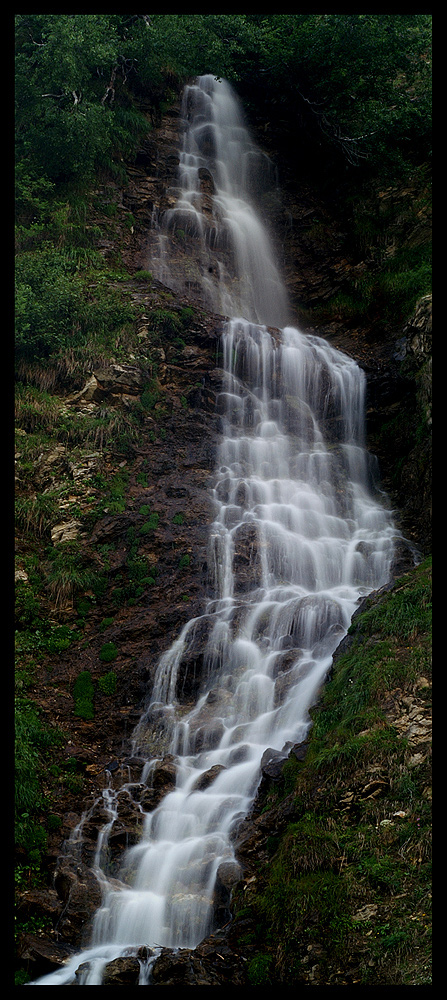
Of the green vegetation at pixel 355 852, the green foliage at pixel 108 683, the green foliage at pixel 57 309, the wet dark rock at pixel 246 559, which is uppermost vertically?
the green foliage at pixel 57 309

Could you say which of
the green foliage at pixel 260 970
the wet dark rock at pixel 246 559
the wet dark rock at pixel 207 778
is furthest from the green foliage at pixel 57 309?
the green foliage at pixel 260 970

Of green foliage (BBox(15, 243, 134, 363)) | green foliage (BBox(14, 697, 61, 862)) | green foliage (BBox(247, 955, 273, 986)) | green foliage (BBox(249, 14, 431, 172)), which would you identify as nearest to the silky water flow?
green foliage (BBox(14, 697, 61, 862))

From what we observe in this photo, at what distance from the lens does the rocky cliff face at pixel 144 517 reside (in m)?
8.87

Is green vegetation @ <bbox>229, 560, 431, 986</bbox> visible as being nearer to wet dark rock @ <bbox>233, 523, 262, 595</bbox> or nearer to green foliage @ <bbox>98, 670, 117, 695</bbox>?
green foliage @ <bbox>98, 670, 117, 695</bbox>

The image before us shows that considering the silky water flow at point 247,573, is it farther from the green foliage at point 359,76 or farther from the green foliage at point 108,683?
the green foliage at point 359,76

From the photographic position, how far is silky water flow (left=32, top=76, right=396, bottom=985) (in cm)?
885

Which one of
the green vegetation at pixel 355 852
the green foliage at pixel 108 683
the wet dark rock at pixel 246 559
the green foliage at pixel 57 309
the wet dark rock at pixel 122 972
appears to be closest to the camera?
the green vegetation at pixel 355 852

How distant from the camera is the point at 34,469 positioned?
53.6ft

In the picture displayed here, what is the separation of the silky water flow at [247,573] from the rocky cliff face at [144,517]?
1.15ft

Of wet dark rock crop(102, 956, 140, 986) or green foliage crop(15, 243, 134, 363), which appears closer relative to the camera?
wet dark rock crop(102, 956, 140, 986)

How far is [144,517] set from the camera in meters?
16.1

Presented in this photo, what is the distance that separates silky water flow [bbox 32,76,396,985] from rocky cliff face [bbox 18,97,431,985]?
351mm

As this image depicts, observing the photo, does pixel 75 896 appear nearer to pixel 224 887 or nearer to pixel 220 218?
pixel 224 887

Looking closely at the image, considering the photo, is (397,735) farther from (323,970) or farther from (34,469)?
(34,469)
